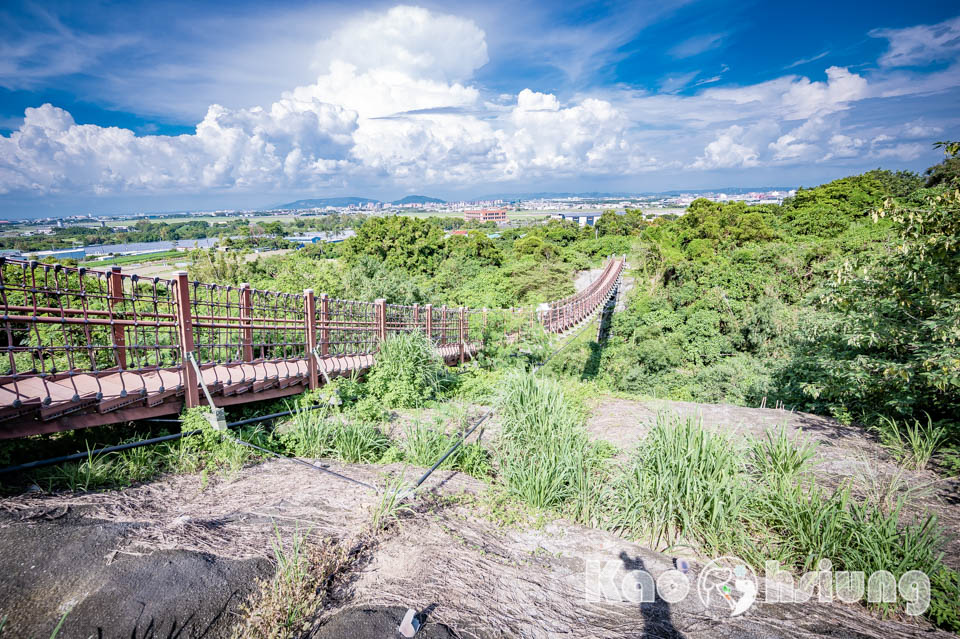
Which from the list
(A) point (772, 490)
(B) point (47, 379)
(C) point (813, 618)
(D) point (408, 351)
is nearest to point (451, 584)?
(C) point (813, 618)

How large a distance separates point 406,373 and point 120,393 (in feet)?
8.27

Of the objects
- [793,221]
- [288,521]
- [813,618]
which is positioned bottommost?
[813,618]

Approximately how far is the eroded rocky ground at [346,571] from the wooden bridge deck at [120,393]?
487 millimetres

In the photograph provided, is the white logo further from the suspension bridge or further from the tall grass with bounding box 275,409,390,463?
the suspension bridge

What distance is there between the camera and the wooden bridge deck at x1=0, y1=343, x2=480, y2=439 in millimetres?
2459

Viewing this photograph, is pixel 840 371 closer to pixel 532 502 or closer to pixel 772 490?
pixel 772 490

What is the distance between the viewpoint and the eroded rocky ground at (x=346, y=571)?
1583 mm

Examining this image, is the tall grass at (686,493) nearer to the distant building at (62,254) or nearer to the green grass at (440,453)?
the green grass at (440,453)

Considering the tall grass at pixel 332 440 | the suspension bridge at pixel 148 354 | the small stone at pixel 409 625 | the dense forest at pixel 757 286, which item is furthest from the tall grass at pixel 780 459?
the suspension bridge at pixel 148 354

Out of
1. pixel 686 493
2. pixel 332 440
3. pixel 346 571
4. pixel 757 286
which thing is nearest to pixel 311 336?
pixel 332 440

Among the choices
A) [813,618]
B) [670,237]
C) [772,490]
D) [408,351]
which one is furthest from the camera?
[670,237]

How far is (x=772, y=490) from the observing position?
2.54m

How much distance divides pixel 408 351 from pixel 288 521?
2.94m

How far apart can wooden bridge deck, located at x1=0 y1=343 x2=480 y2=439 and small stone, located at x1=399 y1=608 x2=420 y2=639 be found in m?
2.37
